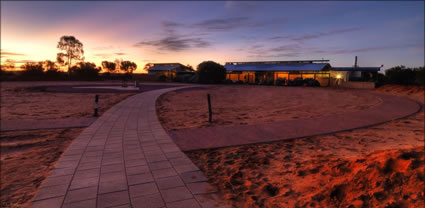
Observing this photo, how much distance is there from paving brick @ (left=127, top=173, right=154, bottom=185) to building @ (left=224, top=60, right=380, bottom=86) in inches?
1583

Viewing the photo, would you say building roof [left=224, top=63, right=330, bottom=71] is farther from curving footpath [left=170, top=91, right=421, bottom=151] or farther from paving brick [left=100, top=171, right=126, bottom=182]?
paving brick [left=100, top=171, right=126, bottom=182]

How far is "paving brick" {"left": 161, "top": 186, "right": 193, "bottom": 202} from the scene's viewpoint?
333 cm

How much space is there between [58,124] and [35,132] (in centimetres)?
97

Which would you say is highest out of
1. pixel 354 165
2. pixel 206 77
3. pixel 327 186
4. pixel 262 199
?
pixel 206 77

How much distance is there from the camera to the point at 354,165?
12.1 feet

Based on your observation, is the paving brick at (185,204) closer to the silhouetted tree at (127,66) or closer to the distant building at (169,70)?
the distant building at (169,70)

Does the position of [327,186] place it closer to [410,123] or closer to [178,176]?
[178,176]

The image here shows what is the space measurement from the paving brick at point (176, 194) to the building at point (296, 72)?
132 feet

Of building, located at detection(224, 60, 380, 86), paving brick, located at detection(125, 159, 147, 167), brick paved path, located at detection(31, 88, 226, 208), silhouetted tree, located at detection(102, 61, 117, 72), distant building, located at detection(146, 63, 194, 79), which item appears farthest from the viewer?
silhouetted tree, located at detection(102, 61, 117, 72)

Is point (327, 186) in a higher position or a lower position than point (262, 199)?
higher

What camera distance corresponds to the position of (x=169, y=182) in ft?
12.7

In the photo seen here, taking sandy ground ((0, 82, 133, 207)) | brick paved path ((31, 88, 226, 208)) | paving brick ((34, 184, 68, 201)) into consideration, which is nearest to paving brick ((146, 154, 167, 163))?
brick paved path ((31, 88, 226, 208))

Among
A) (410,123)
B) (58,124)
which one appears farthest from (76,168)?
(410,123)

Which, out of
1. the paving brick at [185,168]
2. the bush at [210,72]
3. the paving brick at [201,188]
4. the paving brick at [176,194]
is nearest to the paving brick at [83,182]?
the paving brick at [176,194]
